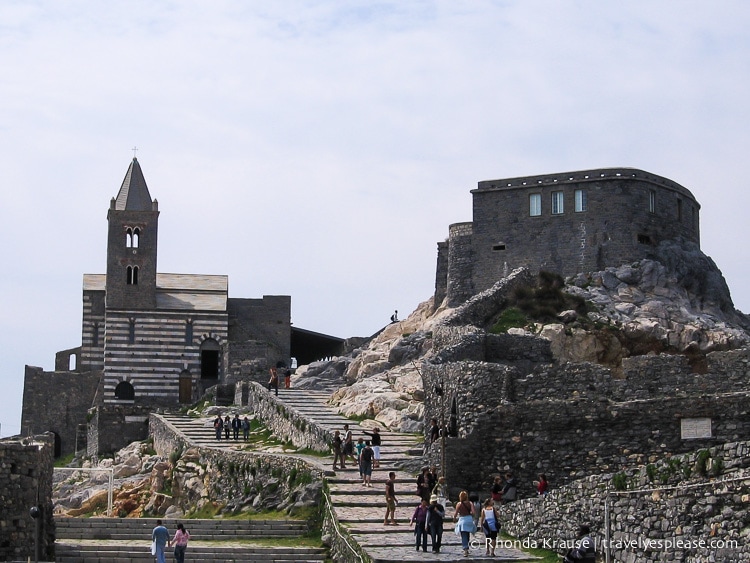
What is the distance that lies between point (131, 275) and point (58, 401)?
6534 mm

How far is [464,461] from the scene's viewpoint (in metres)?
29.8

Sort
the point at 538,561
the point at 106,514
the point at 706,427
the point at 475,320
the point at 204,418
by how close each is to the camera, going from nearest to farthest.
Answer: the point at 538,561, the point at 706,427, the point at 106,514, the point at 475,320, the point at 204,418

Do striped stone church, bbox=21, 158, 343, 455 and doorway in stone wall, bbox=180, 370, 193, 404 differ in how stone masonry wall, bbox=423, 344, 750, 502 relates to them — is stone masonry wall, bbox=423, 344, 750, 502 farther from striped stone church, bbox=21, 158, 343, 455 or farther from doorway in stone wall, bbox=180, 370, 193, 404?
doorway in stone wall, bbox=180, 370, 193, 404

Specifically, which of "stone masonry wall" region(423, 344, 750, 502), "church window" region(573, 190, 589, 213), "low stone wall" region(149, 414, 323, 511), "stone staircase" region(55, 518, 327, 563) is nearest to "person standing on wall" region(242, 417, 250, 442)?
"low stone wall" region(149, 414, 323, 511)

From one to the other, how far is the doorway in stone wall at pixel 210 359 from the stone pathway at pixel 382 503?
2097 cm

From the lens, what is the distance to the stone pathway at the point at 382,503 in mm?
25156

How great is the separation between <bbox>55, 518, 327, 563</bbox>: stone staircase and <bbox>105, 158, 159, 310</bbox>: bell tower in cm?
3539

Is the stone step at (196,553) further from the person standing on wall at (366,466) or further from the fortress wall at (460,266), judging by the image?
the fortress wall at (460,266)

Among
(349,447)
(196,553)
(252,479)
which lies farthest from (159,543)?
(252,479)

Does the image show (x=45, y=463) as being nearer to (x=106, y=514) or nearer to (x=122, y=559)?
(x=122, y=559)

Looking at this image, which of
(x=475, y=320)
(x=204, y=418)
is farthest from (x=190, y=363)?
(x=475, y=320)

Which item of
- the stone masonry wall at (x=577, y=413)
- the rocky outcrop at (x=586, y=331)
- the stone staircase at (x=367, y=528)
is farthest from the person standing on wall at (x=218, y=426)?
the stone masonry wall at (x=577, y=413)

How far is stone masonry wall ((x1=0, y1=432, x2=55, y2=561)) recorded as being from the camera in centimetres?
2700

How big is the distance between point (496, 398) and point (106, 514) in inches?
586
